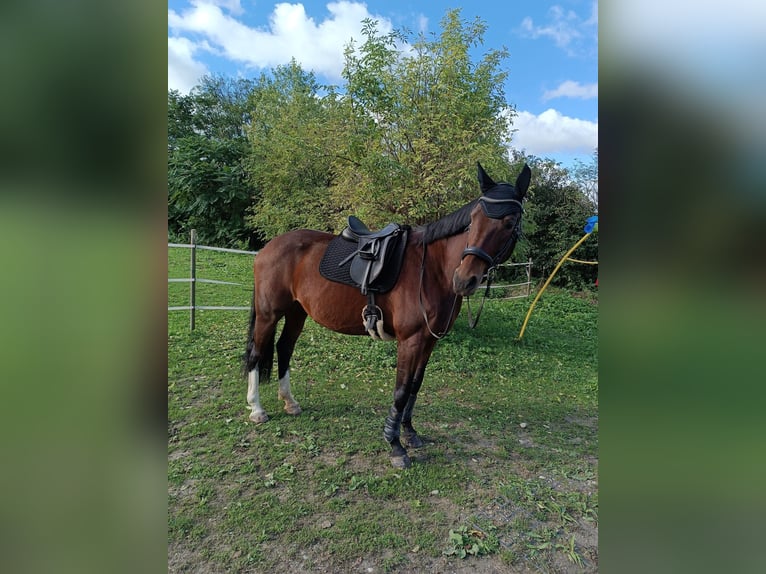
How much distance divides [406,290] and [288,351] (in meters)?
1.61

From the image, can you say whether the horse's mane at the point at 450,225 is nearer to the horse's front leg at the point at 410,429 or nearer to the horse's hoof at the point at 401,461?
the horse's front leg at the point at 410,429

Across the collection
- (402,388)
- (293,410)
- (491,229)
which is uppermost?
(491,229)

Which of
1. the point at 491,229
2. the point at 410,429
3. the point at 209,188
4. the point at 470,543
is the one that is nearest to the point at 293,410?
the point at 410,429

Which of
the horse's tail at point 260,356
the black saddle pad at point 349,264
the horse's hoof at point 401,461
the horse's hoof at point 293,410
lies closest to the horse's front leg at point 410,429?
the horse's hoof at point 401,461

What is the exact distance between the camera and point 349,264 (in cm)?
325

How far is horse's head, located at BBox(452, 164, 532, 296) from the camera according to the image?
244cm

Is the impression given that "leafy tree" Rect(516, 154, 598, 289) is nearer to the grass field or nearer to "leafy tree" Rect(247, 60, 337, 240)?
"leafy tree" Rect(247, 60, 337, 240)

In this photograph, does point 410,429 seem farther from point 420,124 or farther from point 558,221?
point 558,221
